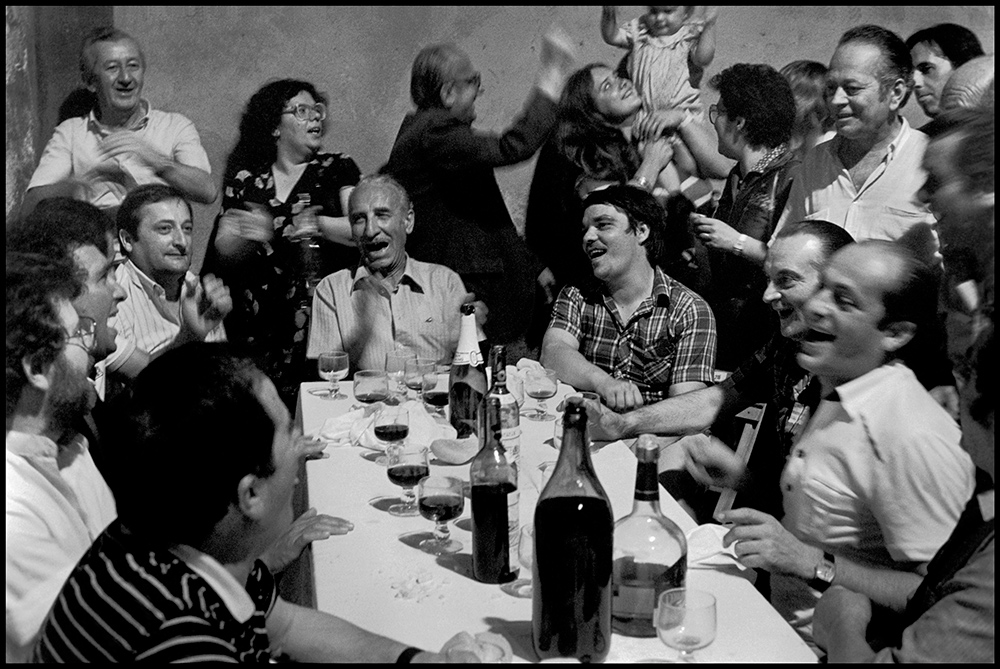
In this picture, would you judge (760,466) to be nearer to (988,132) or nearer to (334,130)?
(988,132)

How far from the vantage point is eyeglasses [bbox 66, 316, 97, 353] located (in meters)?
1.89

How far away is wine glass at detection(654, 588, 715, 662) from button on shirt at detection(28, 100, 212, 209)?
2.78m

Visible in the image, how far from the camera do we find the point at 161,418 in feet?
3.94

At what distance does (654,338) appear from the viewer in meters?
3.35

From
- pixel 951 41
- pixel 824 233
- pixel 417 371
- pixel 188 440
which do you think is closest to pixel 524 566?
pixel 188 440

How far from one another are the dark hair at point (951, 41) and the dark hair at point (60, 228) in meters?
3.16

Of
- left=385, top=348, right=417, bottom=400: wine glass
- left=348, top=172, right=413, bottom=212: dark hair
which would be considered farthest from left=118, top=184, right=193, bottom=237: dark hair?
left=385, top=348, right=417, bottom=400: wine glass

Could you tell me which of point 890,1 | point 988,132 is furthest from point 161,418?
point 890,1

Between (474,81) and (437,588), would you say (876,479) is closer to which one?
(437,588)

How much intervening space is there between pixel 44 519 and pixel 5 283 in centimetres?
57

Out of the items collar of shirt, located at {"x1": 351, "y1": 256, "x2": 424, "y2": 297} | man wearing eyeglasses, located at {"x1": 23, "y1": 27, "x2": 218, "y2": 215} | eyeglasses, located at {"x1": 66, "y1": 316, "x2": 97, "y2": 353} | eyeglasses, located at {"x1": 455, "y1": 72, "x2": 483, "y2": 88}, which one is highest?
eyeglasses, located at {"x1": 455, "y1": 72, "x2": 483, "y2": 88}

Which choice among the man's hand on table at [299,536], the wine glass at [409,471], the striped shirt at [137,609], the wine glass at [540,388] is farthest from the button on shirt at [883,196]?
the striped shirt at [137,609]

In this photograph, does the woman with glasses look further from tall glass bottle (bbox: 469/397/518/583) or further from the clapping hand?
tall glass bottle (bbox: 469/397/518/583)

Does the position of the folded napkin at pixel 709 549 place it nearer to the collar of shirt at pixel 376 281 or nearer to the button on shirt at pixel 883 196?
the button on shirt at pixel 883 196
